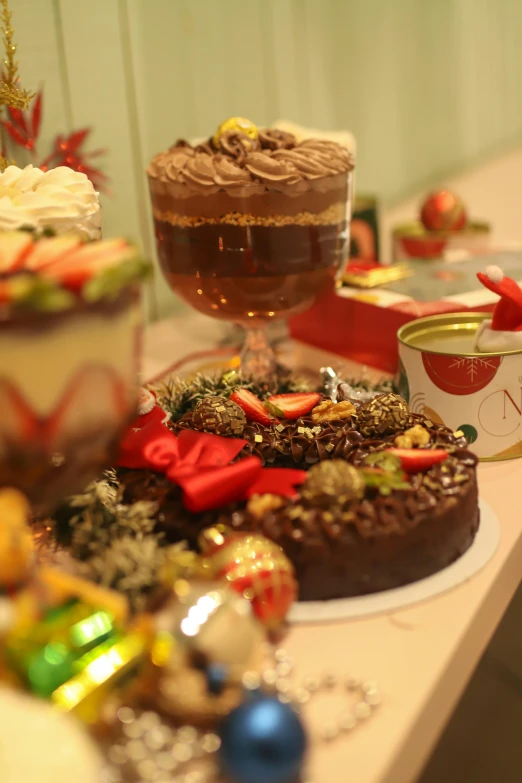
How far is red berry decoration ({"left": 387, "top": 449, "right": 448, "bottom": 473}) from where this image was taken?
65 centimetres

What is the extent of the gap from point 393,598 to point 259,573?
120 millimetres

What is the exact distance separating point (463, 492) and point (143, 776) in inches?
12.6

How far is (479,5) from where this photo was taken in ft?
9.58

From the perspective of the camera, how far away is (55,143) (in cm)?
122

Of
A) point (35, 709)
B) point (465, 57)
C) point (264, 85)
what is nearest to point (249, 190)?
point (35, 709)

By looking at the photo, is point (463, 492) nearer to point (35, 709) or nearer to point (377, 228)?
point (35, 709)

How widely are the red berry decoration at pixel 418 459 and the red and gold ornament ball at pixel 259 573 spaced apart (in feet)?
0.49

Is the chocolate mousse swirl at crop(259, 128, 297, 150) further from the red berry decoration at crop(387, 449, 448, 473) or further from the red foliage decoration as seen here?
the red berry decoration at crop(387, 449, 448, 473)

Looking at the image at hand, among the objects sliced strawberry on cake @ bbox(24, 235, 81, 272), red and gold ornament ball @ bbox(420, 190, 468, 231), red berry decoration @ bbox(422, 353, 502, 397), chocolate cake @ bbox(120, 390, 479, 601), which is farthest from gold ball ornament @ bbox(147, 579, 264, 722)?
red and gold ornament ball @ bbox(420, 190, 468, 231)

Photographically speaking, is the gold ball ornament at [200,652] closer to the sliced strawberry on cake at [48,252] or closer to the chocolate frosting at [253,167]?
the sliced strawberry on cake at [48,252]

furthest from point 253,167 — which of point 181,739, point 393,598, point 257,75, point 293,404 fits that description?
point 257,75

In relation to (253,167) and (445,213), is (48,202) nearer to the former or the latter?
(253,167)

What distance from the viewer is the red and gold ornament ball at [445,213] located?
1.52 m

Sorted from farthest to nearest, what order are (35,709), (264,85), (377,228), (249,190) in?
(264,85)
(377,228)
(249,190)
(35,709)
